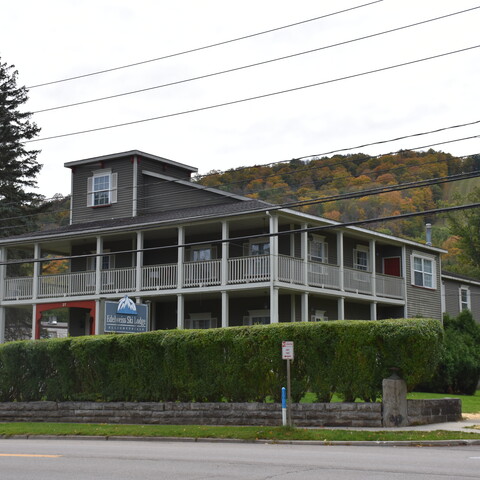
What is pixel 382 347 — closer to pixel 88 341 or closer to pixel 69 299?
pixel 88 341

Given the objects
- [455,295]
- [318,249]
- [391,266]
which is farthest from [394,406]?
[455,295]

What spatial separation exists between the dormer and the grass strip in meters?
17.1

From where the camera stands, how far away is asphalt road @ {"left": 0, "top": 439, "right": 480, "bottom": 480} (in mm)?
10609

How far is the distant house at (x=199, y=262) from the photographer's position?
3089 centimetres

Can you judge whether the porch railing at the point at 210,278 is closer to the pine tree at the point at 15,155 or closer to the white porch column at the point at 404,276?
the white porch column at the point at 404,276

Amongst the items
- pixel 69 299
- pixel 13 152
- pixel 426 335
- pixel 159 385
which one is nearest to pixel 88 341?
pixel 159 385

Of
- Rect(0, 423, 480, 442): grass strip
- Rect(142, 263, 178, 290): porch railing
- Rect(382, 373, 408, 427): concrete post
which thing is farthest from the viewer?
Rect(142, 263, 178, 290): porch railing

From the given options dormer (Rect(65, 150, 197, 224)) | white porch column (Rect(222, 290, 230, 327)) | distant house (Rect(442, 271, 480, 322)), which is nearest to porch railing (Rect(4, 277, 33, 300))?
dormer (Rect(65, 150, 197, 224))

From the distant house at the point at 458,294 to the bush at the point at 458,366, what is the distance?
33.2 feet

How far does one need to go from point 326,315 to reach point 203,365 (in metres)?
14.9

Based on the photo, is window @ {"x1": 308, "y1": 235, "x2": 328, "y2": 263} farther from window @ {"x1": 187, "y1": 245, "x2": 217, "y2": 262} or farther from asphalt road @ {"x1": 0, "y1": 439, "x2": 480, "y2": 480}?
asphalt road @ {"x1": 0, "y1": 439, "x2": 480, "y2": 480}

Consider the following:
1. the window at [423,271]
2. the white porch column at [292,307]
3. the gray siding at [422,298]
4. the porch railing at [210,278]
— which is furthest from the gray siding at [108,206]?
the window at [423,271]

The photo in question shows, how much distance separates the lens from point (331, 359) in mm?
19172

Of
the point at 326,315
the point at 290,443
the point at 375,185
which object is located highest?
the point at 375,185
